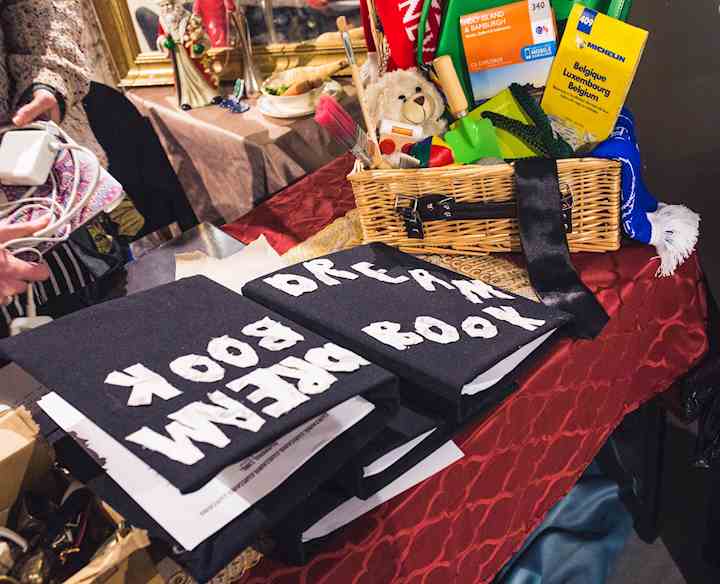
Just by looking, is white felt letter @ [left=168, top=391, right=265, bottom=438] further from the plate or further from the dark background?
the dark background

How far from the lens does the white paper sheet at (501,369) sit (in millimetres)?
670

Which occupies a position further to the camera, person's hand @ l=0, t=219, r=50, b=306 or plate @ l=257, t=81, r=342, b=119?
plate @ l=257, t=81, r=342, b=119

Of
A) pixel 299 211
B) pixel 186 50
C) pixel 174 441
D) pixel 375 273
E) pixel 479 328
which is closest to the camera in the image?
pixel 174 441

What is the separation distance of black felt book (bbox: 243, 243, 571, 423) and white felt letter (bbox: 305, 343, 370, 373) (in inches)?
2.4

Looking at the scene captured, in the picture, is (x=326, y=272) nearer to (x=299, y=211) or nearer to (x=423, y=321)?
(x=423, y=321)

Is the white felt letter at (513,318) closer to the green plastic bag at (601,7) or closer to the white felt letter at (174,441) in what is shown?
the white felt letter at (174,441)

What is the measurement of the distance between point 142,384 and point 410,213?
508 millimetres

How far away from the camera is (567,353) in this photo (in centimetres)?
79

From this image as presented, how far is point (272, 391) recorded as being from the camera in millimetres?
527

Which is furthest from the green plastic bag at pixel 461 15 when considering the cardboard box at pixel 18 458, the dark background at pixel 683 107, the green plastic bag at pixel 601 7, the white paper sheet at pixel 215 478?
the cardboard box at pixel 18 458

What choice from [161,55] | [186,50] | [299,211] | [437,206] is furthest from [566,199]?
[161,55]

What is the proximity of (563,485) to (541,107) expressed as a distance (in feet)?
1.81

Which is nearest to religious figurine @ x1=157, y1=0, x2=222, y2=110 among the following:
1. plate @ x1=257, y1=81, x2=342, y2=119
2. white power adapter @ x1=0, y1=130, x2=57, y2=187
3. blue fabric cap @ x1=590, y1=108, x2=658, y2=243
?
plate @ x1=257, y1=81, x2=342, y2=119

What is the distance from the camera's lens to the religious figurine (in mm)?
1594
